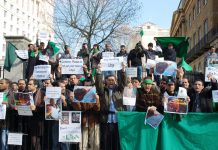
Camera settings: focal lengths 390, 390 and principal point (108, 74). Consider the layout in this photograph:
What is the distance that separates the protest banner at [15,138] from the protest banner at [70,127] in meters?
0.88

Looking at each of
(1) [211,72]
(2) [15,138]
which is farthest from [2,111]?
(1) [211,72]

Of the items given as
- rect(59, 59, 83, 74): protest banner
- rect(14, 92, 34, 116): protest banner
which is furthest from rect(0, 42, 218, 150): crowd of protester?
rect(59, 59, 83, 74): protest banner

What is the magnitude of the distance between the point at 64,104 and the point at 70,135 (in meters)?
0.65

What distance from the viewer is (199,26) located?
47.6m

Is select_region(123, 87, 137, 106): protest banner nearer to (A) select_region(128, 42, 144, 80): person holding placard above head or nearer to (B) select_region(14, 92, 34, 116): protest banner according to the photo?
(B) select_region(14, 92, 34, 116): protest banner

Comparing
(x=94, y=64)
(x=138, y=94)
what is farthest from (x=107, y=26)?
(x=138, y=94)

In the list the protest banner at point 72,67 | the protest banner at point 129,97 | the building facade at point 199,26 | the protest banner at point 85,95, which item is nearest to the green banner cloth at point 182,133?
the protest banner at point 129,97

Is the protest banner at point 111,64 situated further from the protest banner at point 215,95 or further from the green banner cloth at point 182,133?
the protest banner at point 215,95

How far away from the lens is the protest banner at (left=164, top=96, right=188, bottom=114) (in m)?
7.71

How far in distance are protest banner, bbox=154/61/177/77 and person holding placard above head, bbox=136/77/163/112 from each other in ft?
8.12

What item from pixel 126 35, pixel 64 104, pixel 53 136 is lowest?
pixel 53 136

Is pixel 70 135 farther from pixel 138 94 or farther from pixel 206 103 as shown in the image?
pixel 206 103

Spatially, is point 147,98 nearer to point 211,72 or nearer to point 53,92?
point 53,92

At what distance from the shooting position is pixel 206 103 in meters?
8.13
